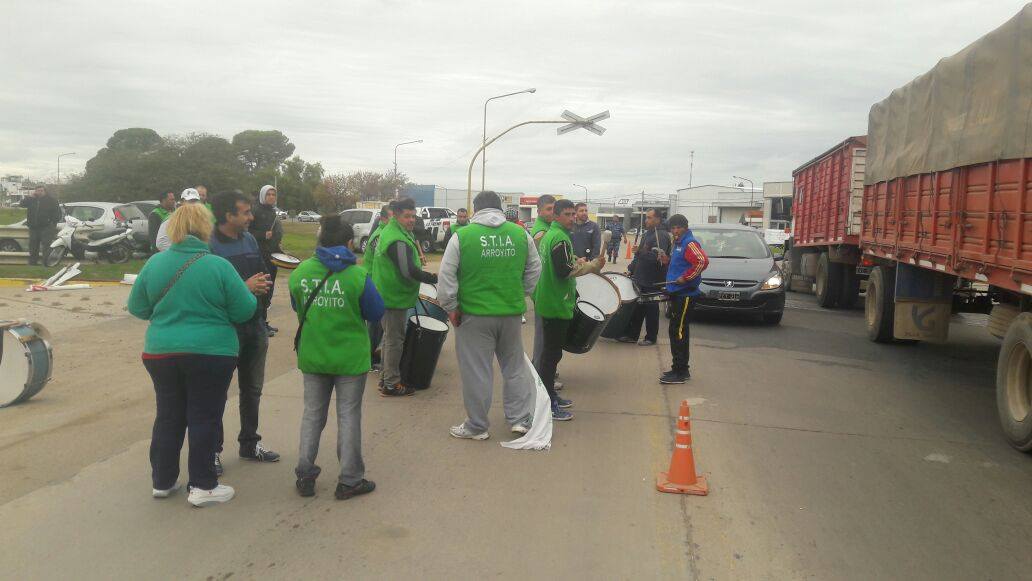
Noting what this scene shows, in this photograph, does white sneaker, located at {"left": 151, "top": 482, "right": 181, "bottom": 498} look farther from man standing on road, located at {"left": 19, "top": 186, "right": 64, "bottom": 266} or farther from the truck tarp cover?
man standing on road, located at {"left": 19, "top": 186, "right": 64, "bottom": 266}

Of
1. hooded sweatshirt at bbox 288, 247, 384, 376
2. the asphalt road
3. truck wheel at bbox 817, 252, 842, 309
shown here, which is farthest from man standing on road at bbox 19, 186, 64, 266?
truck wheel at bbox 817, 252, 842, 309

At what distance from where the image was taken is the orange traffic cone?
4.93m

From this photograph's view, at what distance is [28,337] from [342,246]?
3.36m

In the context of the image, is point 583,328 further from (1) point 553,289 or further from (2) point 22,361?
(2) point 22,361

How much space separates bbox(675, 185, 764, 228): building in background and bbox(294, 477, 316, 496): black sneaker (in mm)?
73516

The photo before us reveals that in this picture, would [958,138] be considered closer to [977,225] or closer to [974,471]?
[977,225]

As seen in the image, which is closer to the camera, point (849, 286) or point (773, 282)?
point (773, 282)

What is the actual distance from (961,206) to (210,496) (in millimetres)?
6857

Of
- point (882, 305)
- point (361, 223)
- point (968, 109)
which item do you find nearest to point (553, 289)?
point (968, 109)

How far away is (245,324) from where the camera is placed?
505 centimetres

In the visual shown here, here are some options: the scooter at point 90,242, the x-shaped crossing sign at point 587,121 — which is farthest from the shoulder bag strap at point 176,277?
the x-shaped crossing sign at point 587,121

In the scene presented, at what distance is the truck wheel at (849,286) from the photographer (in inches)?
621

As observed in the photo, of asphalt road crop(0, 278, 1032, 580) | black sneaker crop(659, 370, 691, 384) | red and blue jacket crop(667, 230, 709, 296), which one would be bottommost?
asphalt road crop(0, 278, 1032, 580)

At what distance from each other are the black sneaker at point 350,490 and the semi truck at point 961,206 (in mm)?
4765
